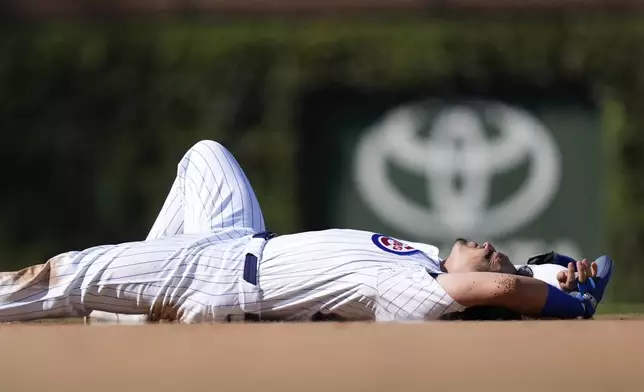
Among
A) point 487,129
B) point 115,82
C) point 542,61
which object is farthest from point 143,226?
point 542,61

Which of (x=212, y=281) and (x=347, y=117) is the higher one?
(x=347, y=117)

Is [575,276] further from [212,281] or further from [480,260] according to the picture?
[212,281]

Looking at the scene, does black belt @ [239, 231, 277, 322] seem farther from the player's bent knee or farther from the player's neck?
the player's bent knee

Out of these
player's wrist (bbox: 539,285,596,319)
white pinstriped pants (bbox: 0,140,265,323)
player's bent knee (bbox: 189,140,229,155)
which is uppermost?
player's bent knee (bbox: 189,140,229,155)

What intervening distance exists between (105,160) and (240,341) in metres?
6.95

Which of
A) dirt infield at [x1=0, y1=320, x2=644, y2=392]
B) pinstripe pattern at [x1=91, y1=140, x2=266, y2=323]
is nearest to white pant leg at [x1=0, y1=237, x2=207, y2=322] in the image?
pinstripe pattern at [x1=91, y1=140, x2=266, y2=323]

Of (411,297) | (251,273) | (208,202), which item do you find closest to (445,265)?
(411,297)

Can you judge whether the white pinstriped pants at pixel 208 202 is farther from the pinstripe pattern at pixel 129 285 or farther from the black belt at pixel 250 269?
the black belt at pixel 250 269

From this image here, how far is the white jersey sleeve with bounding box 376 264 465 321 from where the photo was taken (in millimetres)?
3725

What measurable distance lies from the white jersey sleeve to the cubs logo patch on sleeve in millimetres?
182

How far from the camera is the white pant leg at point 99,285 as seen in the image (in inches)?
153

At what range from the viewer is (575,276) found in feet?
13.0

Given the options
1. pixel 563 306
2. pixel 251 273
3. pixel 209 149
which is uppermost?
pixel 209 149

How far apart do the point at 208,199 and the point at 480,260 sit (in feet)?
3.84
